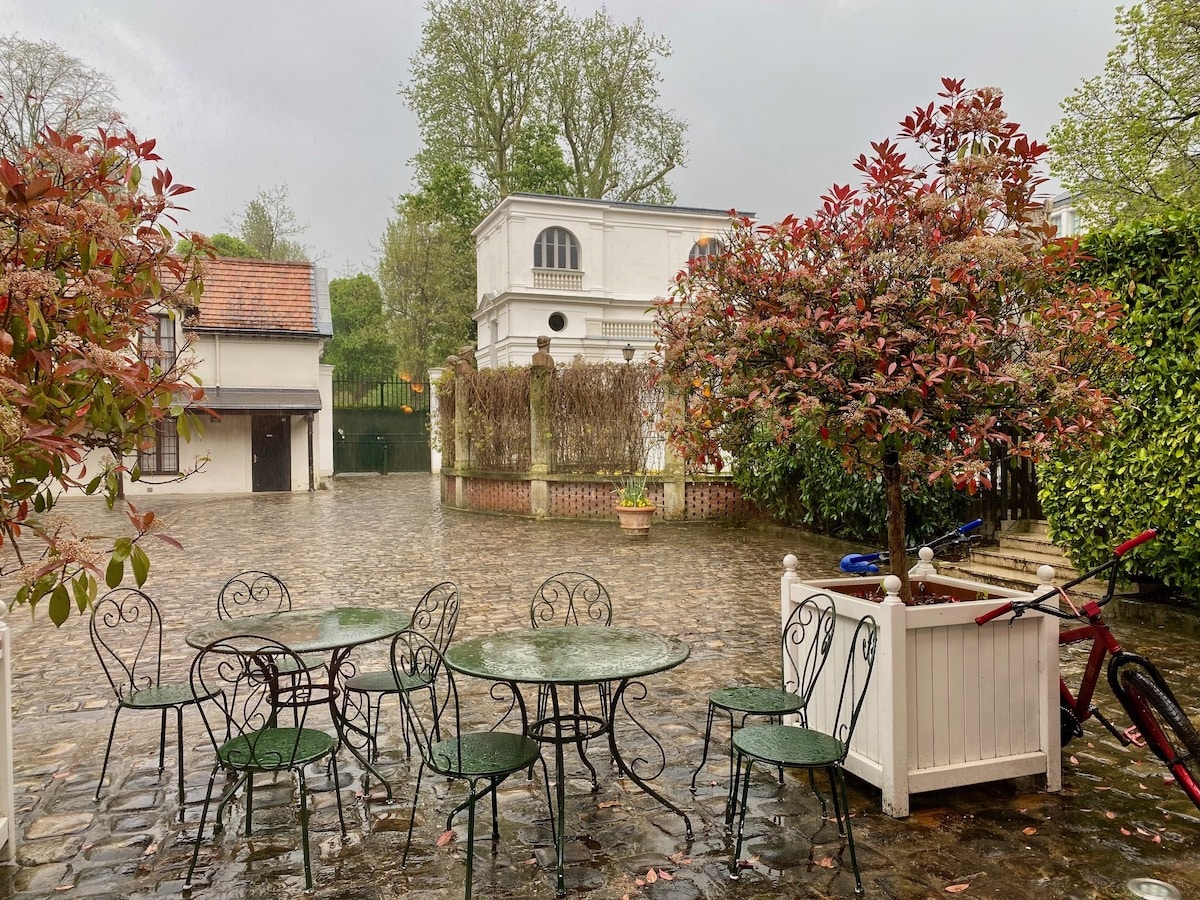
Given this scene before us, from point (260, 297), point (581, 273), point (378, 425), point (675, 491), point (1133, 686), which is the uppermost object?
point (581, 273)

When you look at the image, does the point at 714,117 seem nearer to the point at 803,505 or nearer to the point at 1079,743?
the point at 803,505

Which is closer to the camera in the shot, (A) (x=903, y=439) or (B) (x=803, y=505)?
(A) (x=903, y=439)

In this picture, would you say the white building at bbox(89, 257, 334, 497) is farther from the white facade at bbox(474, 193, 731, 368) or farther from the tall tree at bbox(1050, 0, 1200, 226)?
the tall tree at bbox(1050, 0, 1200, 226)

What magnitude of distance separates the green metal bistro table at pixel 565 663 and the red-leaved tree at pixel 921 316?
4.10 feet

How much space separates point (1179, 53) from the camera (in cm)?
1697

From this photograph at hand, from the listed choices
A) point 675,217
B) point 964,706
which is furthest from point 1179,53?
point 964,706

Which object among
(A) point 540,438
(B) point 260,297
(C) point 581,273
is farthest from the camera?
(C) point 581,273

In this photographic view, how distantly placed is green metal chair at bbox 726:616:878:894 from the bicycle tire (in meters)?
1.13

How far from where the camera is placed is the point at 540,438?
1590 cm

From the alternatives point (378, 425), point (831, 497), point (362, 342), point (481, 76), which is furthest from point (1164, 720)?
point (362, 342)

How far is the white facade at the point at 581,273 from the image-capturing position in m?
29.4

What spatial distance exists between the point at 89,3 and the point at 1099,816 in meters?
25.1

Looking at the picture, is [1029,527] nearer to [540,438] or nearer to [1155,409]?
[1155,409]

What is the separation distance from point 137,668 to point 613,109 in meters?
33.1
